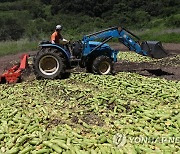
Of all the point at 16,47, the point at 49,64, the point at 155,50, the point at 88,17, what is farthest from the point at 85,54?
the point at 88,17

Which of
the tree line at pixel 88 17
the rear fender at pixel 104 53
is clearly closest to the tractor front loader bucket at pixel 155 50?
the rear fender at pixel 104 53

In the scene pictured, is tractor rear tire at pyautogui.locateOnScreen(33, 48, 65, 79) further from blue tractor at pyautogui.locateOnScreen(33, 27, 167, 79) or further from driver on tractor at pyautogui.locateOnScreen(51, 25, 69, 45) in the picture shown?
driver on tractor at pyautogui.locateOnScreen(51, 25, 69, 45)

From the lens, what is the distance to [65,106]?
788 cm

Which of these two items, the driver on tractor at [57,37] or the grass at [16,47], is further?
the grass at [16,47]

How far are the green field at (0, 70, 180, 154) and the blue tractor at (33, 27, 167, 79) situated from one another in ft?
4.51

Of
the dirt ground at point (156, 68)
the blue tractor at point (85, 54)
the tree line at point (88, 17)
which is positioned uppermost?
the tree line at point (88, 17)

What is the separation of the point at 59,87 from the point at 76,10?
142 ft

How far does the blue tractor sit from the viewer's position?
37.5 feet

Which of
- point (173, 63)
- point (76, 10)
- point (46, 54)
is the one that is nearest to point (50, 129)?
point (46, 54)

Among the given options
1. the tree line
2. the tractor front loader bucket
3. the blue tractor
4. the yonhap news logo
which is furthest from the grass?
the yonhap news logo

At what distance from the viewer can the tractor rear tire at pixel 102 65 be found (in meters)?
12.0

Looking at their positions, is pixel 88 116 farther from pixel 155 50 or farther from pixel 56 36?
pixel 155 50

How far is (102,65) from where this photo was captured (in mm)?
12320

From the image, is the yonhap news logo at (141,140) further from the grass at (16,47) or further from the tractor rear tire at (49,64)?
the grass at (16,47)
